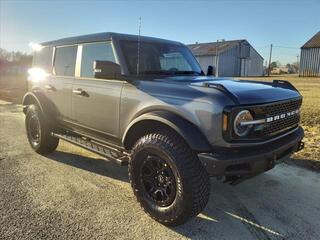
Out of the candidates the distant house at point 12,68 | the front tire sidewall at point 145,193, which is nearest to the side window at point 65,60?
the front tire sidewall at point 145,193

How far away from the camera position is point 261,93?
145 inches

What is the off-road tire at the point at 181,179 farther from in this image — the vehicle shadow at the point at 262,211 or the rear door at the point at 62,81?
the rear door at the point at 62,81

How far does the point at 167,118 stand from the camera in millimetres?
3613

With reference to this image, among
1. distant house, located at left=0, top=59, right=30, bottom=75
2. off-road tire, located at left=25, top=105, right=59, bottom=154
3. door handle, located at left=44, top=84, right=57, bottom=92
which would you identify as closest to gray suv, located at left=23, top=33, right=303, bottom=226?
door handle, located at left=44, top=84, right=57, bottom=92

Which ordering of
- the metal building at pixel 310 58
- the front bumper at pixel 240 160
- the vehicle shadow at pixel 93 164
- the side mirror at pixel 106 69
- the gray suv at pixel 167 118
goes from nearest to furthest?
the front bumper at pixel 240 160
the gray suv at pixel 167 118
the side mirror at pixel 106 69
the vehicle shadow at pixel 93 164
the metal building at pixel 310 58

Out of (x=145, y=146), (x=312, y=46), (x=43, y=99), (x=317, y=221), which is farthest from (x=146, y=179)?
(x=312, y=46)

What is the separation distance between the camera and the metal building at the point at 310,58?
40969 millimetres

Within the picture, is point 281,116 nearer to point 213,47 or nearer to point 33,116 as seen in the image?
point 33,116

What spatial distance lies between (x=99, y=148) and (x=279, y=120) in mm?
2409

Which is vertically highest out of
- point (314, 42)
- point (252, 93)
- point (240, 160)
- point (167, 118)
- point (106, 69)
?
point (314, 42)

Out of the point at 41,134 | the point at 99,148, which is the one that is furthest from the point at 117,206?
the point at 41,134

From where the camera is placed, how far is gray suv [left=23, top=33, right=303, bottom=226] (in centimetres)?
334

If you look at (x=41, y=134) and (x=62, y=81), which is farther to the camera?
(x=41, y=134)

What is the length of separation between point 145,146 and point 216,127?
2.91 ft
